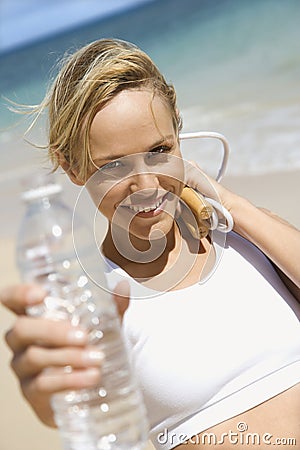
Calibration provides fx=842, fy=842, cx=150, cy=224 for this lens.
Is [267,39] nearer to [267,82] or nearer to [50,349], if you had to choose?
[267,82]

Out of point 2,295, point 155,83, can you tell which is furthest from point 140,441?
point 155,83

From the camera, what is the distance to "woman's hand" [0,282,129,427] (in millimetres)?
1396

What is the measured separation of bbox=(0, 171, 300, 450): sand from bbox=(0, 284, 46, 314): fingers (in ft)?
7.51

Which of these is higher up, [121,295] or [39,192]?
[39,192]

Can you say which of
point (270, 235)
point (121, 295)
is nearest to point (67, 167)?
point (270, 235)

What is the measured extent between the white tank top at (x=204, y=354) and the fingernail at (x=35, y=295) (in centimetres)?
90

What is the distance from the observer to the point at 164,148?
7.48 feet

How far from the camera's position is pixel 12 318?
5.20 meters

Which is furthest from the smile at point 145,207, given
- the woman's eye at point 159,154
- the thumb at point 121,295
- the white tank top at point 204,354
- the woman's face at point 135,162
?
the thumb at point 121,295

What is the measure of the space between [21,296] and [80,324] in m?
0.17

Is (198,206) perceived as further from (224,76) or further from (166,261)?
(224,76)

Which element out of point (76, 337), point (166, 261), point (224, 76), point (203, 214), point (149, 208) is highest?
point (76, 337)

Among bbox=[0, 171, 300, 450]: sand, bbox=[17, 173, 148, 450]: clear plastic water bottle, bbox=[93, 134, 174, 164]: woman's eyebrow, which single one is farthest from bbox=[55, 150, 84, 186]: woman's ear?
bbox=[0, 171, 300, 450]: sand

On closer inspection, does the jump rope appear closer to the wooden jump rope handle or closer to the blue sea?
the wooden jump rope handle
